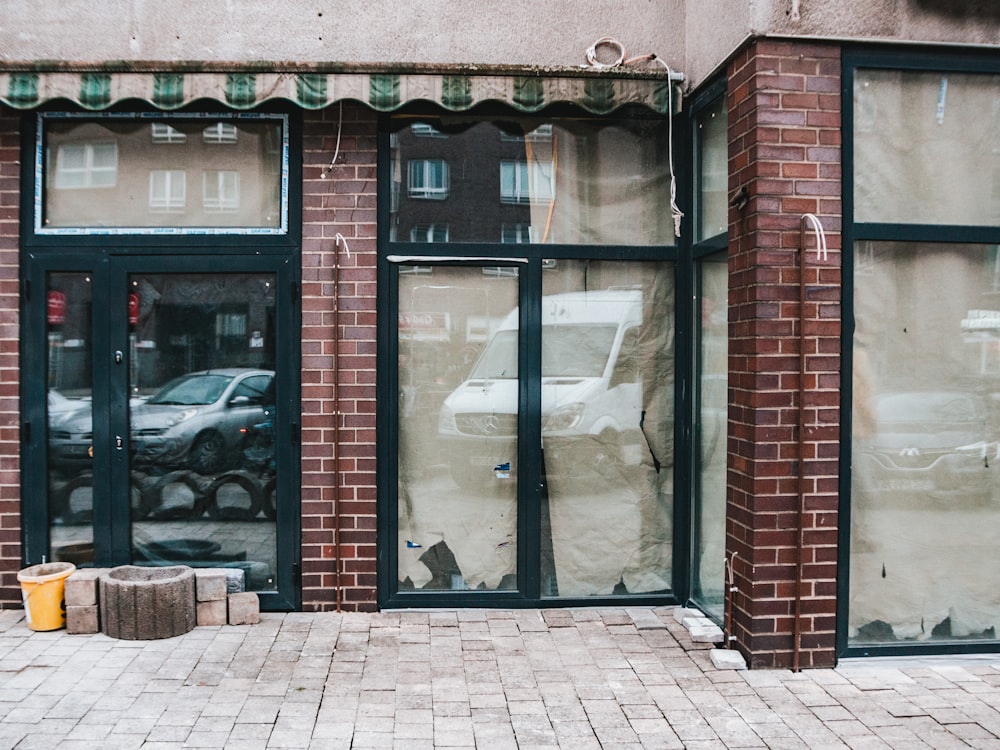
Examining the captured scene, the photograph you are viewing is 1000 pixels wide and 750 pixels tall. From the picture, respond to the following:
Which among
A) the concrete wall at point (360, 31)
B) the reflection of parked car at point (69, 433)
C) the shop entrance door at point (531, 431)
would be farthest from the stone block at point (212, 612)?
the concrete wall at point (360, 31)

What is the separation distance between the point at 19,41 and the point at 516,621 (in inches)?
188

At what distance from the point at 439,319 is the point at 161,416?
1919mm

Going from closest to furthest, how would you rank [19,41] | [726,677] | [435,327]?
[726,677] < [19,41] < [435,327]

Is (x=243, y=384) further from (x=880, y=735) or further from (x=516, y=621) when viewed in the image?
(x=880, y=735)

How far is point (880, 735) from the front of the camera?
13.5ft

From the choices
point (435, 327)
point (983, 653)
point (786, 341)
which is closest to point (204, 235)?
point (435, 327)

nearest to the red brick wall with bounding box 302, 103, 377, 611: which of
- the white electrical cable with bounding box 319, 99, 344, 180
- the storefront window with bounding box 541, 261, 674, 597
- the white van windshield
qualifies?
the white electrical cable with bounding box 319, 99, 344, 180

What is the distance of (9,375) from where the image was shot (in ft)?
18.6

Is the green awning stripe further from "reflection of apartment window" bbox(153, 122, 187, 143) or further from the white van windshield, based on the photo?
the white van windshield

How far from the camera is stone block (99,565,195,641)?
523 cm

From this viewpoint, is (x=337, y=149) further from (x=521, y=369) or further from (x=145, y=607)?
(x=145, y=607)

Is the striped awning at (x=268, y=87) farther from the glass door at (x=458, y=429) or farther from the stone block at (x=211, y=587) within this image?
the stone block at (x=211, y=587)

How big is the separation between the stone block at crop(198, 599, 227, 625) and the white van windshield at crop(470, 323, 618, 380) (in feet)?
6.96

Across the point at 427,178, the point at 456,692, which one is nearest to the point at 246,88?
the point at 427,178
